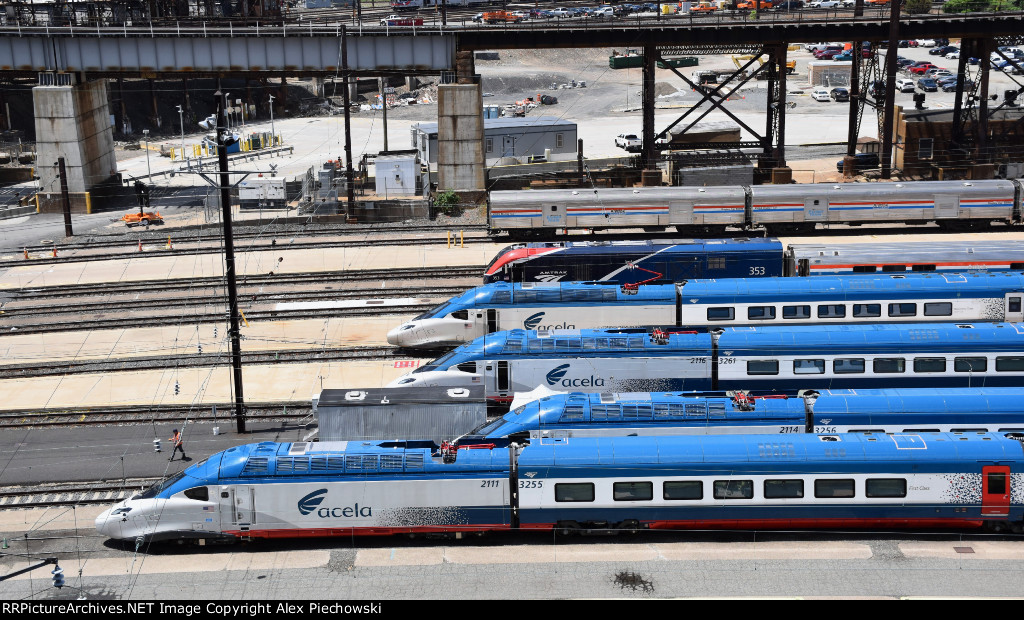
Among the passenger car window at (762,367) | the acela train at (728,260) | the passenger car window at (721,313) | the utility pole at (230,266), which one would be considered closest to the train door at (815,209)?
the acela train at (728,260)

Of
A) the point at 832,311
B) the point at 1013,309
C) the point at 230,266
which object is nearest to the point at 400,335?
the point at 230,266

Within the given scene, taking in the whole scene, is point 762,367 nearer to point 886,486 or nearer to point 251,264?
point 886,486

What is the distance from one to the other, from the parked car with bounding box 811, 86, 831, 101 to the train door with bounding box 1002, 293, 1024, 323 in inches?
2867

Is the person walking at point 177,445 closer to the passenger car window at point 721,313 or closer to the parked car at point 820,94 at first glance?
the passenger car window at point 721,313

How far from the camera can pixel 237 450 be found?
26375 millimetres

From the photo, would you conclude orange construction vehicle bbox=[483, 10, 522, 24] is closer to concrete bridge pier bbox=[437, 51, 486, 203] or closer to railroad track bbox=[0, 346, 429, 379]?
concrete bridge pier bbox=[437, 51, 486, 203]

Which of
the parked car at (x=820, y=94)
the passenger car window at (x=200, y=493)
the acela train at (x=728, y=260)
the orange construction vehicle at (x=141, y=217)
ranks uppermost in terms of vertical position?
the parked car at (x=820, y=94)

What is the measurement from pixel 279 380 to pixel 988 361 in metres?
22.7

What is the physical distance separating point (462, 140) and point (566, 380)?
115 feet

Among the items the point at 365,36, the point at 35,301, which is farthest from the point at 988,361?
the point at 365,36

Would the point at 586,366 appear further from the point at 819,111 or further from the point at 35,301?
the point at 819,111

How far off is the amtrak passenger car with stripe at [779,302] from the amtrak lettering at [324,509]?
14.2 m

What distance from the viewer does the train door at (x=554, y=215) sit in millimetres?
56906

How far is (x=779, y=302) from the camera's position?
3812 cm
